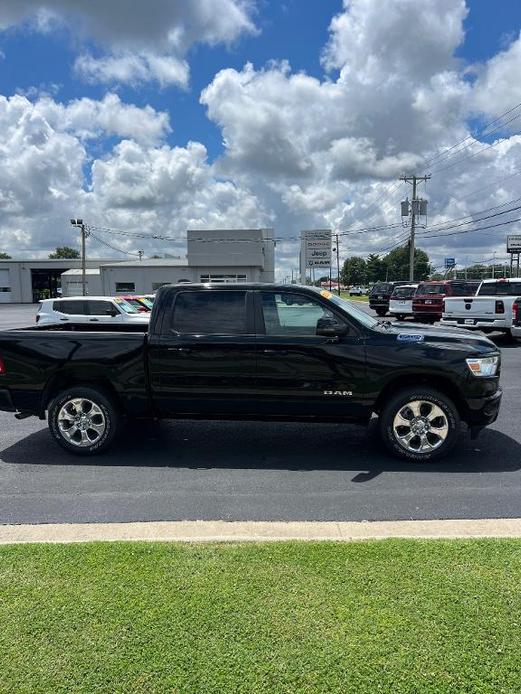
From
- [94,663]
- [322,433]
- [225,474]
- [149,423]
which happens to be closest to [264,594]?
[94,663]

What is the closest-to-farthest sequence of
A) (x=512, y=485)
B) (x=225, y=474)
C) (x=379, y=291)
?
(x=512, y=485) < (x=225, y=474) < (x=379, y=291)

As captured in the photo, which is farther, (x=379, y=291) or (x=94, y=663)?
(x=379, y=291)

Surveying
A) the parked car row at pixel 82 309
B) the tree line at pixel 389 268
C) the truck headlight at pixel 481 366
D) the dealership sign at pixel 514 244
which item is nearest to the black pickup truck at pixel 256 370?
the truck headlight at pixel 481 366

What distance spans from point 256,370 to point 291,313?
0.70m

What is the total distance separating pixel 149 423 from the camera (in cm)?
692

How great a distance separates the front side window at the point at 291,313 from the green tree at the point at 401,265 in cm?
12888

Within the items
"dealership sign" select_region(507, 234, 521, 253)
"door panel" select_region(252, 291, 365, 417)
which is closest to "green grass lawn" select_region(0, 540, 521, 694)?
"door panel" select_region(252, 291, 365, 417)

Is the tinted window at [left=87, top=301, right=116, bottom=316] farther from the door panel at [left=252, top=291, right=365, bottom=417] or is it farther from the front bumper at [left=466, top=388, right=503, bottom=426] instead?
the front bumper at [left=466, top=388, right=503, bottom=426]

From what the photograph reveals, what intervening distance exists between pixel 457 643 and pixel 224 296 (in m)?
3.90

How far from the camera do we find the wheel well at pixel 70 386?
18.6 feet

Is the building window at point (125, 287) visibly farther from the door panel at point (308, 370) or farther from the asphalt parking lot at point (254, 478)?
the door panel at point (308, 370)

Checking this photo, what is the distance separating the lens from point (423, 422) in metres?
5.30

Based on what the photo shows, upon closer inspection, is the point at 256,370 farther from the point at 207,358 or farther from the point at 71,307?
the point at 71,307

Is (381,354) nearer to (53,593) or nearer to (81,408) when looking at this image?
(81,408)
